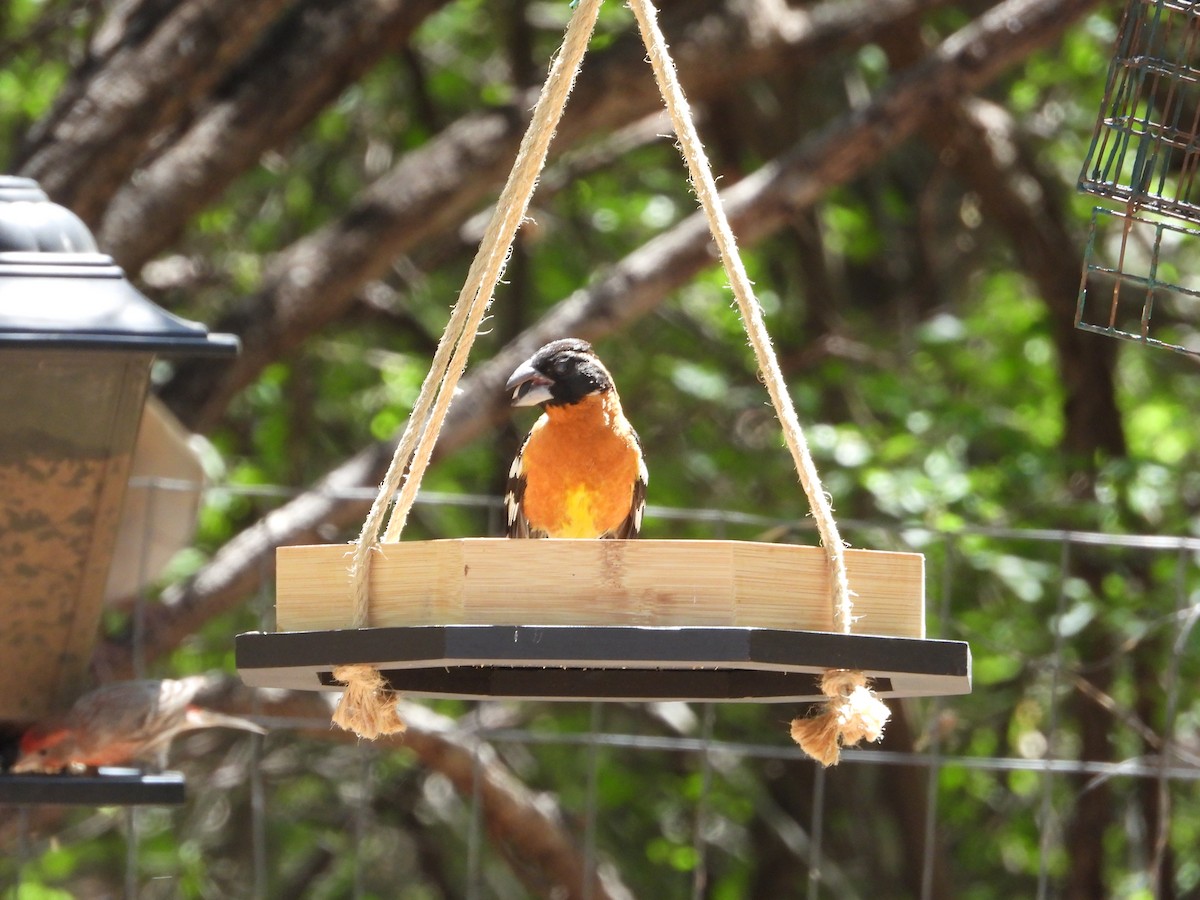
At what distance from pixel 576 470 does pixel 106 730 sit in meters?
1.08

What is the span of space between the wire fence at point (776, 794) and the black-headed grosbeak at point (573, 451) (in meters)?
2.28

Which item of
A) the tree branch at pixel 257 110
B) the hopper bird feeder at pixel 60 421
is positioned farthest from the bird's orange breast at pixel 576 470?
the tree branch at pixel 257 110

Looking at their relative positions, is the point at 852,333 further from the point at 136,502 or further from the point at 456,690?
the point at 456,690

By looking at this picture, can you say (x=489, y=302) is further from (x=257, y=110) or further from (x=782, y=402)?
(x=257, y=110)

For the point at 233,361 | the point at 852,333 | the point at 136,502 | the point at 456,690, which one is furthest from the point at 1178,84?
the point at 852,333

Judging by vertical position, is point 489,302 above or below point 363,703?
above

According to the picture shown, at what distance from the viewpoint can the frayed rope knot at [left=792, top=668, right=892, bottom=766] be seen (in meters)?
2.18

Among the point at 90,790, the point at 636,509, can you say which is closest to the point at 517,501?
the point at 636,509

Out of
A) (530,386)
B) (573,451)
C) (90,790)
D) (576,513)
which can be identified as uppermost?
(530,386)

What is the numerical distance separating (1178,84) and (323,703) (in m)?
3.23

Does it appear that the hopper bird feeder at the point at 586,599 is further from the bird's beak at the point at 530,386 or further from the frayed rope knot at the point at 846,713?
the bird's beak at the point at 530,386

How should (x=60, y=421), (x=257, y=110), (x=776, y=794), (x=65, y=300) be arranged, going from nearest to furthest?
1. (x=65, y=300)
2. (x=60, y=421)
3. (x=257, y=110)
4. (x=776, y=794)

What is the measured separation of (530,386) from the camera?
3.25 m

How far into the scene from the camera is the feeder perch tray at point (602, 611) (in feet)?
6.41
